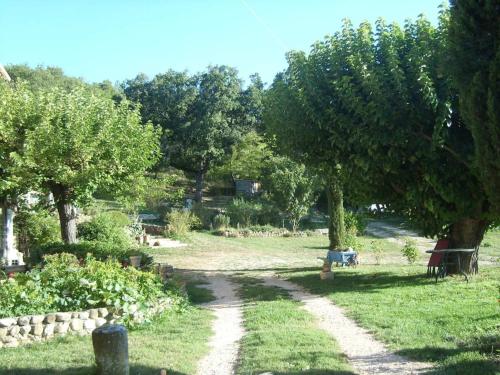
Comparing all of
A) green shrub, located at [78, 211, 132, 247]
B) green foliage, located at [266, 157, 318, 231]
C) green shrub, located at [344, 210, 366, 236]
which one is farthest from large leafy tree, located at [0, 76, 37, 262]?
green foliage, located at [266, 157, 318, 231]

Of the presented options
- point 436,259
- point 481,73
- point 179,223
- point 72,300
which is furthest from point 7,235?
point 481,73

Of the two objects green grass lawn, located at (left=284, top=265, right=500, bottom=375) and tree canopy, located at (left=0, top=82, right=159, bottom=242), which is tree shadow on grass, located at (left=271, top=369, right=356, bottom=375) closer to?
green grass lawn, located at (left=284, top=265, right=500, bottom=375)

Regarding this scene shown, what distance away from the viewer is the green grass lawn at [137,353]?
21.0 ft

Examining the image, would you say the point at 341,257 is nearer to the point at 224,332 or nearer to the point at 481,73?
the point at 224,332

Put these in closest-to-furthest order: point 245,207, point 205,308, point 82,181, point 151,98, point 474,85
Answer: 1. point 474,85
2. point 205,308
3. point 82,181
4. point 245,207
5. point 151,98

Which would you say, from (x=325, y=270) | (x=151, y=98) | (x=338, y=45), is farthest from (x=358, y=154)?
(x=151, y=98)

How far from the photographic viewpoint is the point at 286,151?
15.2 metres

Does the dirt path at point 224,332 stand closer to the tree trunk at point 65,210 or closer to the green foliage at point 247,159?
the tree trunk at point 65,210

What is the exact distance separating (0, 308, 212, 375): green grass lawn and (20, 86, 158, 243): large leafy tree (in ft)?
22.1

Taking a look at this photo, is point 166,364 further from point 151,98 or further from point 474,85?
point 151,98

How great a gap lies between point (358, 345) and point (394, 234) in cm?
2567

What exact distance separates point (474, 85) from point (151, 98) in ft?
120

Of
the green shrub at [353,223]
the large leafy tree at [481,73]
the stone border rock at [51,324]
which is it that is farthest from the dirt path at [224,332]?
the green shrub at [353,223]

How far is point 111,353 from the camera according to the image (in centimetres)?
592
